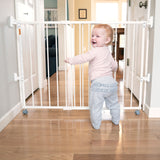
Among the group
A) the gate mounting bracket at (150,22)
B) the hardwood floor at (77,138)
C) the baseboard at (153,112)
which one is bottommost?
the hardwood floor at (77,138)

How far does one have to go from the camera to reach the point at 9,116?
6.11 ft

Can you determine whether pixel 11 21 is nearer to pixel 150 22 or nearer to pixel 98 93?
pixel 98 93

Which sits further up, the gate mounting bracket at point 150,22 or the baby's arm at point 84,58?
the gate mounting bracket at point 150,22

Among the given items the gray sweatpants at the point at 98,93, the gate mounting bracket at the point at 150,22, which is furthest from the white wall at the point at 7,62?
the gate mounting bracket at the point at 150,22

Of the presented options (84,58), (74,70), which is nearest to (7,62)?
(84,58)

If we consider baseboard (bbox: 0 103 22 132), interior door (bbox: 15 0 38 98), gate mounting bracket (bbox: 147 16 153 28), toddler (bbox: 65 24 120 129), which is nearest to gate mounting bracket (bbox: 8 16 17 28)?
interior door (bbox: 15 0 38 98)

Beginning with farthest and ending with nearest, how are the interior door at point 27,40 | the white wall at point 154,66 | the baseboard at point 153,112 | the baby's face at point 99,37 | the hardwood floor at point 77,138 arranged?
the interior door at point 27,40
the baseboard at point 153,112
the white wall at point 154,66
the baby's face at point 99,37
the hardwood floor at point 77,138

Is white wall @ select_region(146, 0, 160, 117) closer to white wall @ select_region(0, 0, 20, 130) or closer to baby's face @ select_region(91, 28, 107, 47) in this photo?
baby's face @ select_region(91, 28, 107, 47)

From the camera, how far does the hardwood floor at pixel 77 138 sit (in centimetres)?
133

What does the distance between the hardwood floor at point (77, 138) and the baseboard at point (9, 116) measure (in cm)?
4

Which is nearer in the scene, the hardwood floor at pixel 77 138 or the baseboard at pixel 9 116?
the hardwood floor at pixel 77 138

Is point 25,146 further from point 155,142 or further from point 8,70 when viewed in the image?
point 155,142

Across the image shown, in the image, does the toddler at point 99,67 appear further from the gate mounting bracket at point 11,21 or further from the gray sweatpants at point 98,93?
the gate mounting bracket at point 11,21

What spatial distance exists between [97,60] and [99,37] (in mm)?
190
